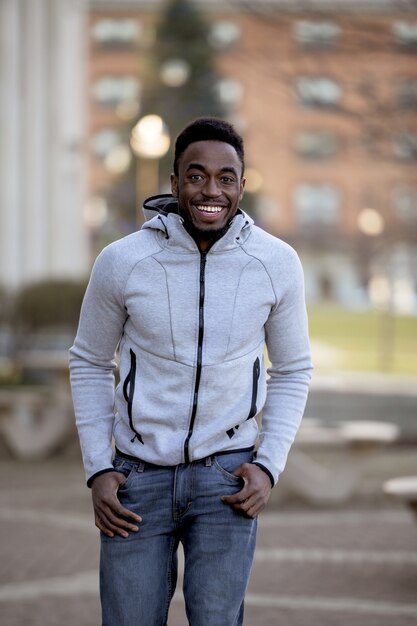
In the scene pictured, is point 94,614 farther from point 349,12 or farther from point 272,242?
point 349,12

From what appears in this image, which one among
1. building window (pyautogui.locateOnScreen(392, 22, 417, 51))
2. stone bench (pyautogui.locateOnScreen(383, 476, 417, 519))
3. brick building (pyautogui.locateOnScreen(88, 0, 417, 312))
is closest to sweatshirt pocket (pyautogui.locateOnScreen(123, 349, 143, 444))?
stone bench (pyautogui.locateOnScreen(383, 476, 417, 519))

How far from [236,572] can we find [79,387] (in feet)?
2.29

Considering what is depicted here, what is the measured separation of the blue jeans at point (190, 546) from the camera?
12.2 ft

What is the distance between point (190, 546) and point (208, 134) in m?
1.16

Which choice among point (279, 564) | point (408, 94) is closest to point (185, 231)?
point (279, 564)

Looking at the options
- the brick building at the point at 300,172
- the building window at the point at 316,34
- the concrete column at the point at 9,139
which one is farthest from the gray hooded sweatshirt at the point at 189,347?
the concrete column at the point at 9,139

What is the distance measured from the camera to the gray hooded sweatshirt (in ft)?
12.2

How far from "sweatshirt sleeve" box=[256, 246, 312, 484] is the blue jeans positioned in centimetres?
16

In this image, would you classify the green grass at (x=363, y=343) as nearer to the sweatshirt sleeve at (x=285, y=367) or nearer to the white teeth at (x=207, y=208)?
the sweatshirt sleeve at (x=285, y=367)

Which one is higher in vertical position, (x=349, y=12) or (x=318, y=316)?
(x=349, y=12)

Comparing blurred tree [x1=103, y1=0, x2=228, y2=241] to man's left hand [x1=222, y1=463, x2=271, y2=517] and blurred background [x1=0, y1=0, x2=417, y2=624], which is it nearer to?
blurred background [x1=0, y1=0, x2=417, y2=624]

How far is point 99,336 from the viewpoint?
390 cm

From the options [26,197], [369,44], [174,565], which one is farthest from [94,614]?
[26,197]

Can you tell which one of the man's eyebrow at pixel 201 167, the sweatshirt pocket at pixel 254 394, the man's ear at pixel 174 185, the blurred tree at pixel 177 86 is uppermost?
the man's eyebrow at pixel 201 167
